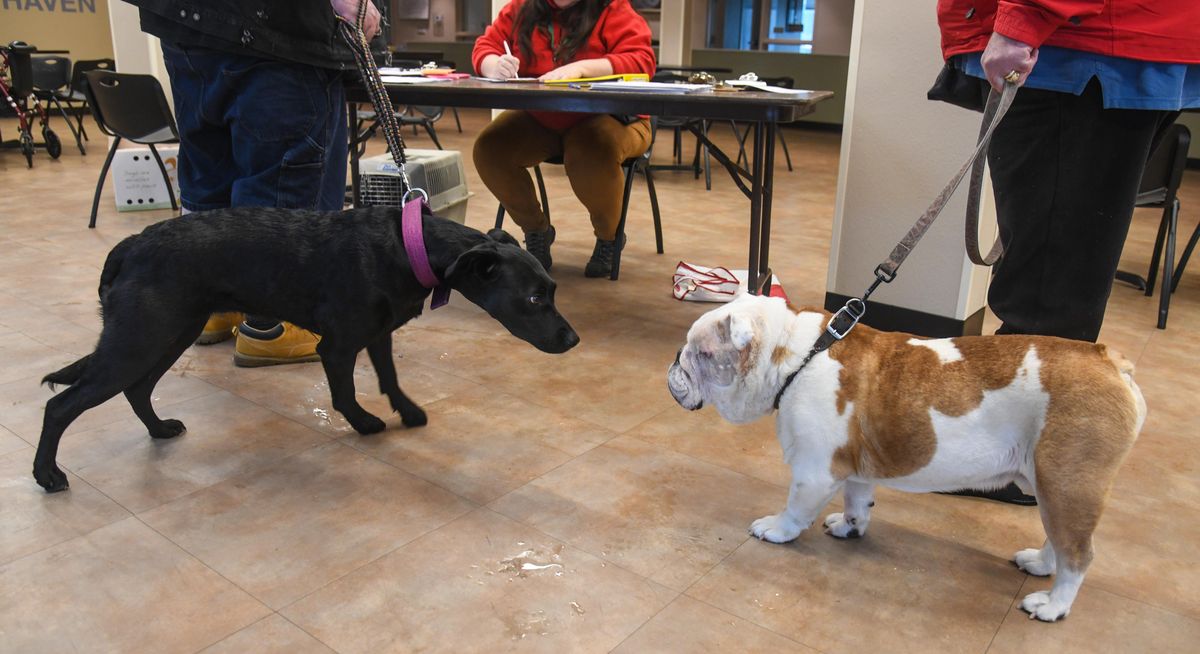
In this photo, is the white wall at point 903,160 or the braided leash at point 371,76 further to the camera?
the white wall at point 903,160

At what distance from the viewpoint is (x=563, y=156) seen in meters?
3.70

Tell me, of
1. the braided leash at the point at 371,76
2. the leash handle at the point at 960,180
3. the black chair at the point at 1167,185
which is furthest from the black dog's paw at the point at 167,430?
the black chair at the point at 1167,185

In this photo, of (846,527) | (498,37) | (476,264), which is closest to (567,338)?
(476,264)

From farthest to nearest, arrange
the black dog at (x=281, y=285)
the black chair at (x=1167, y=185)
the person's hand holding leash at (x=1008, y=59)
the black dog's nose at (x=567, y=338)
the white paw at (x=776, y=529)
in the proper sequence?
the black chair at (x=1167, y=185), the black dog's nose at (x=567, y=338), the black dog at (x=281, y=285), the white paw at (x=776, y=529), the person's hand holding leash at (x=1008, y=59)

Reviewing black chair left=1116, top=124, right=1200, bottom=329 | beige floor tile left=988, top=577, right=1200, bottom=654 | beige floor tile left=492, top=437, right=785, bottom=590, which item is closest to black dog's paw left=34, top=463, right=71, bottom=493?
beige floor tile left=492, top=437, right=785, bottom=590

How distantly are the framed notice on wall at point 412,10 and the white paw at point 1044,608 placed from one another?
49.3ft

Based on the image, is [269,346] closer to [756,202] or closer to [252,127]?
[252,127]

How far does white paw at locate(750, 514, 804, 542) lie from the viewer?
1707 mm

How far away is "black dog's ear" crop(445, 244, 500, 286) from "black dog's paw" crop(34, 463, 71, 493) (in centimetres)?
95

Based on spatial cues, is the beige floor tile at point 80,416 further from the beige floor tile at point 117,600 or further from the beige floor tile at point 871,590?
the beige floor tile at point 871,590

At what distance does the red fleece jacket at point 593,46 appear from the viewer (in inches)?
138

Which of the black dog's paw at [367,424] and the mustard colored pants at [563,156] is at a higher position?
the mustard colored pants at [563,156]

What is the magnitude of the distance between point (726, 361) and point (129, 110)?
14.3 ft

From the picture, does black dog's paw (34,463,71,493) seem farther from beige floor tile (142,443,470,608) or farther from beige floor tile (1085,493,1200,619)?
beige floor tile (1085,493,1200,619)
